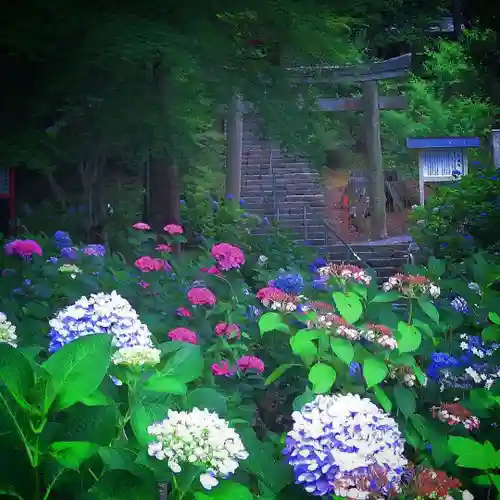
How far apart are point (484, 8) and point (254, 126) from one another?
34.1 inches

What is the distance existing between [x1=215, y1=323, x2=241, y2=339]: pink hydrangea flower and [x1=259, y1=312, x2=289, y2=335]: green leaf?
0.21 m

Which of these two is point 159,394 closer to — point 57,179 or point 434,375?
point 434,375

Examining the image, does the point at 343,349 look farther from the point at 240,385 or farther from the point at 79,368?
the point at 79,368

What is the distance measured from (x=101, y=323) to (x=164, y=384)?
4.4 inches

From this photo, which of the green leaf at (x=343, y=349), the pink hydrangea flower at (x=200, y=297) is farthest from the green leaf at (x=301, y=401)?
the pink hydrangea flower at (x=200, y=297)

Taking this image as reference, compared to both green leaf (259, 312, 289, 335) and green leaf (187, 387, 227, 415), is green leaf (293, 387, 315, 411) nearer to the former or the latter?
green leaf (187, 387, 227, 415)

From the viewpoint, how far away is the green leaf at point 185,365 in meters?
0.66

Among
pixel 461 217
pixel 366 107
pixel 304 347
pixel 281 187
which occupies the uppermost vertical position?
pixel 366 107

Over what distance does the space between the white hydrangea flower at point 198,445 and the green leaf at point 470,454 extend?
0.28 m

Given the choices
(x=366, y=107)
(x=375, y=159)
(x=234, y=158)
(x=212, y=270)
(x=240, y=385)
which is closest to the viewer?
(x=240, y=385)

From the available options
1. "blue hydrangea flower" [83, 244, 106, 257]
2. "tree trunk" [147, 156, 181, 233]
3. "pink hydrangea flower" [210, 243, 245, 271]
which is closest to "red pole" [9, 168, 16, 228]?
"tree trunk" [147, 156, 181, 233]

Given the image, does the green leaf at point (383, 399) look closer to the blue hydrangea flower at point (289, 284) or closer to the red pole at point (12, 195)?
the blue hydrangea flower at point (289, 284)

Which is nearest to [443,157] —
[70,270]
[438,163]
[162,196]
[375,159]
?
[438,163]

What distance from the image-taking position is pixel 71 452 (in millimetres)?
561
